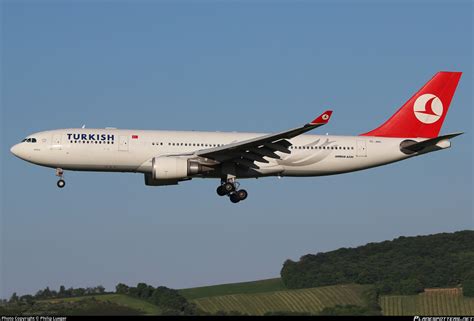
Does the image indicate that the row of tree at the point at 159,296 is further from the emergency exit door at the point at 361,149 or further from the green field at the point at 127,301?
the emergency exit door at the point at 361,149

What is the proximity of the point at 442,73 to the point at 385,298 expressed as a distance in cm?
1473

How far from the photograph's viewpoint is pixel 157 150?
51.4 m

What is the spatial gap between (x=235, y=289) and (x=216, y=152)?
9303mm

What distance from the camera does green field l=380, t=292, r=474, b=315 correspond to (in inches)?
2070

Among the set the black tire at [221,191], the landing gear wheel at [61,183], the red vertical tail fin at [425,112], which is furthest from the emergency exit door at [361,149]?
the landing gear wheel at [61,183]

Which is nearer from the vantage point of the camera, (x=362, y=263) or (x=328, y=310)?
(x=328, y=310)

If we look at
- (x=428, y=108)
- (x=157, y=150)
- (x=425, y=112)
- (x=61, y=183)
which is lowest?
(x=61, y=183)

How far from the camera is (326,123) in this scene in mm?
46969

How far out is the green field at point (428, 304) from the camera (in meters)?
52.6

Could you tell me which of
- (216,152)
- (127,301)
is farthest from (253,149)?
(127,301)

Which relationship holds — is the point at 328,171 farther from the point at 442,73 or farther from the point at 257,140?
the point at 442,73

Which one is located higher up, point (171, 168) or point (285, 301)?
point (171, 168)

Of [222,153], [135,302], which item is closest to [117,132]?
[222,153]

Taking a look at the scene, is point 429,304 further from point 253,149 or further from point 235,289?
point 253,149
